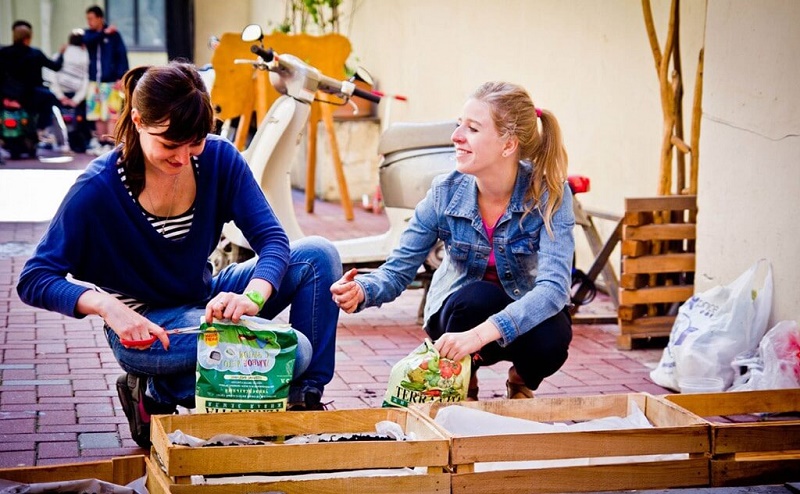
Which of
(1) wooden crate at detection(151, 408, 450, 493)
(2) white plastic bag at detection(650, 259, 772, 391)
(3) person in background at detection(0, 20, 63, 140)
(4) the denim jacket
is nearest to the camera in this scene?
(1) wooden crate at detection(151, 408, 450, 493)

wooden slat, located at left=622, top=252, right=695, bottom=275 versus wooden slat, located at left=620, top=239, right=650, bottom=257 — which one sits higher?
wooden slat, located at left=620, top=239, right=650, bottom=257

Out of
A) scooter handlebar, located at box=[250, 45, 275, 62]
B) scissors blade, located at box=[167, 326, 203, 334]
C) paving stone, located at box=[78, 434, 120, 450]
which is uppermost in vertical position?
scooter handlebar, located at box=[250, 45, 275, 62]

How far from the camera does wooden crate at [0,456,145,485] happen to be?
2.86m

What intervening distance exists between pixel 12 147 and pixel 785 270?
11.2m

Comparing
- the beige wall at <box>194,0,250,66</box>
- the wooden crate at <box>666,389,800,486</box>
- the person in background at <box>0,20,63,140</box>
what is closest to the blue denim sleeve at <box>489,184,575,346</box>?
the wooden crate at <box>666,389,800,486</box>

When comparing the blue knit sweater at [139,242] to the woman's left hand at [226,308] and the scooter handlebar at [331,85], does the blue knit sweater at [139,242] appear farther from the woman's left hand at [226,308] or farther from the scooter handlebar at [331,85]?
the scooter handlebar at [331,85]

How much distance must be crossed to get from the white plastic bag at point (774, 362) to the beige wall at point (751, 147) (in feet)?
0.50

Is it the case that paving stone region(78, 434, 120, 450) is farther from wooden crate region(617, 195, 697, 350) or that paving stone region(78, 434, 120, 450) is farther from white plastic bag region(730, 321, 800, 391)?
wooden crate region(617, 195, 697, 350)

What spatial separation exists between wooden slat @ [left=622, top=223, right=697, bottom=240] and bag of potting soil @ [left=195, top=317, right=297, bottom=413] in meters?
2.58

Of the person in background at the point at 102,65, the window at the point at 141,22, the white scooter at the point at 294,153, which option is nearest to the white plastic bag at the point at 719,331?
the white scooter at the point at 294,153

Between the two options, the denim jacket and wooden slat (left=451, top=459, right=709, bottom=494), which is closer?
wooden slat (left=451, top=459, right=709, bottom=494)

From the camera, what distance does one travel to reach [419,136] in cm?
567

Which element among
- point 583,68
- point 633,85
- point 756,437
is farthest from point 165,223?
point 583,68

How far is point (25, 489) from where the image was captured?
8.98 feet
